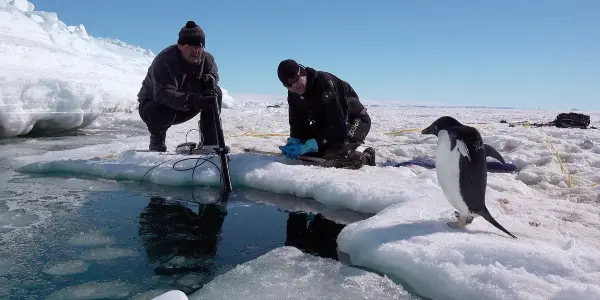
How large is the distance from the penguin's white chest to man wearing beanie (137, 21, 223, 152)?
1.93 meters

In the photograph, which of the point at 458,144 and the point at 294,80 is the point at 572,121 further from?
the point at 458,144

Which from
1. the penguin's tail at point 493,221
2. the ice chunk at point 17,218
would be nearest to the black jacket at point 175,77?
the ice chunk at point 17,218

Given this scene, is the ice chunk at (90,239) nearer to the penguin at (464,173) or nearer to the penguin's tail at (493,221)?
the penguin at (464,173)

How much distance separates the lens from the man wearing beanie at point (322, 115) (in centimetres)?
368

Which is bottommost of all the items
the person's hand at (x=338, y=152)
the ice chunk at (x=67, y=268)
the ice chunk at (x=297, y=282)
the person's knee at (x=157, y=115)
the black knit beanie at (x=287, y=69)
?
the ice chunk at (x=297, y=282)

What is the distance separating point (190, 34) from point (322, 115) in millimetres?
1377

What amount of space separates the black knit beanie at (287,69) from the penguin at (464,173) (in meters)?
1.50

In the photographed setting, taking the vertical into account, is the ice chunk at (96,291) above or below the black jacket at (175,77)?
below

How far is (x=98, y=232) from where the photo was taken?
234 centimetres

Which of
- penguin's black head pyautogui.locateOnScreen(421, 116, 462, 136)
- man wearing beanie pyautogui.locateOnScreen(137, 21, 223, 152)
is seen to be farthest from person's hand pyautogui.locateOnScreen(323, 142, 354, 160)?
penguin's black head pyautogui.locateOnScreen(421, 116, 462, 136)

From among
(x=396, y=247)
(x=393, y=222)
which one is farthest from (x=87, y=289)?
(x=393, y=222)

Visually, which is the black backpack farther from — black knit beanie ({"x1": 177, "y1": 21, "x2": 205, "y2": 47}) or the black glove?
black knit beanie ({"x1": 177, "y1": 21, "x2": 205, "y2": 47})

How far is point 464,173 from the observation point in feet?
7.41

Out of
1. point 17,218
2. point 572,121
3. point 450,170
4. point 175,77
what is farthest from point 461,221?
point 572,121
